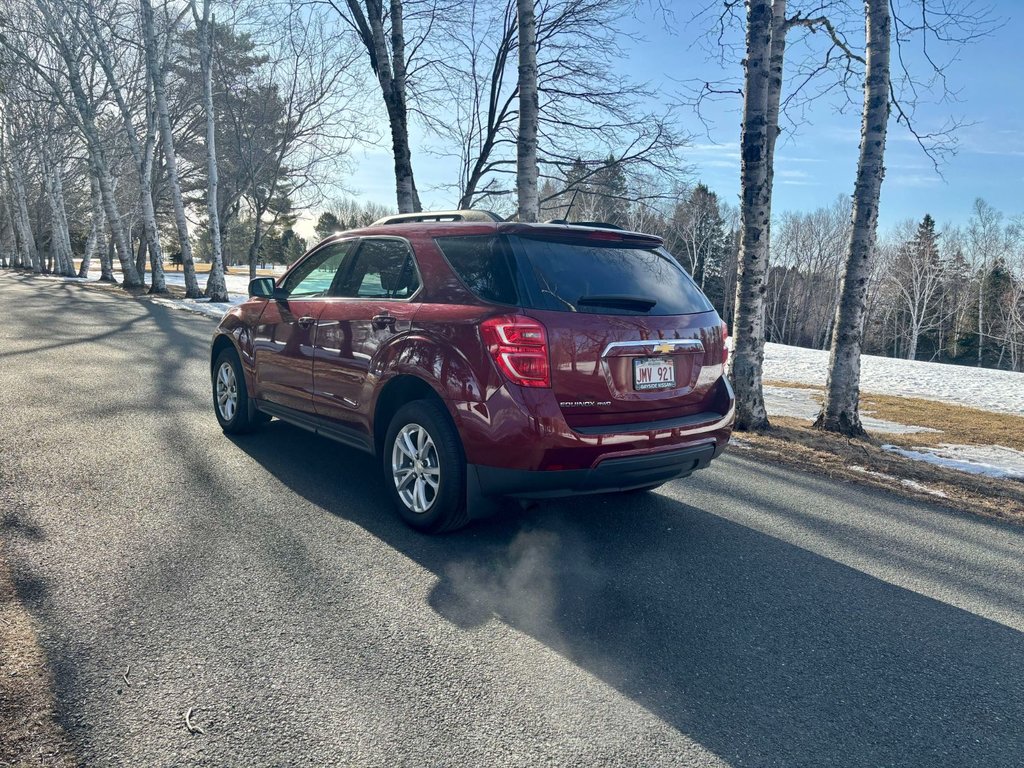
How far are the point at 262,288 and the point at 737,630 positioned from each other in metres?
4.38

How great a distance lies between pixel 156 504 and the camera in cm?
410

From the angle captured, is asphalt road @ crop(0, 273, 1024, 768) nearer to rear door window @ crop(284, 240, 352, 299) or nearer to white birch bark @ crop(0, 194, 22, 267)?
rear door window @ crop(284, 240, 352, 299)

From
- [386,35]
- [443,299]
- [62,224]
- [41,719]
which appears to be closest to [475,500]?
[443,299]

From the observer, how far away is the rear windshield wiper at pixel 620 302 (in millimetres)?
3596

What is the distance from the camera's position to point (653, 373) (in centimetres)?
373

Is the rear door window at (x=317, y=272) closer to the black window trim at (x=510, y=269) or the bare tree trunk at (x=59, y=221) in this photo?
the black window trim at (x=510, y=269)

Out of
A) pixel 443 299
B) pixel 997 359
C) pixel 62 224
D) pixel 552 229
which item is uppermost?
pixel 62 224

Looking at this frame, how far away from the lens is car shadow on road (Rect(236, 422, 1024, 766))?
2338 mm

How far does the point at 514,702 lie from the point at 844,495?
410 centimetres

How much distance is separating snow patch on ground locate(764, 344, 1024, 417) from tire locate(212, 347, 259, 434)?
1781 cm

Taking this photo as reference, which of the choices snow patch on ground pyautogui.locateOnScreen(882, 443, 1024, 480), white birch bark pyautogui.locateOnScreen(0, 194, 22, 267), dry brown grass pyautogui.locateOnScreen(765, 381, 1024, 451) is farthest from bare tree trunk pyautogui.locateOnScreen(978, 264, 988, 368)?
white birch bark pyautogui.locateOnScreen(0, 194, 22, 267)

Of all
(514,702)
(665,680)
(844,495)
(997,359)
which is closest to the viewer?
(514,702)

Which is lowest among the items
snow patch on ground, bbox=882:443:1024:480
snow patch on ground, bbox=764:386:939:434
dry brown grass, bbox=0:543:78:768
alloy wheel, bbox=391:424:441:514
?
snow patch on ground, bbox=764:386:939:434

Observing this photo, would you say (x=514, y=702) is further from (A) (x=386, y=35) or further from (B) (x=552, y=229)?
(A) (x=386, y=35)
